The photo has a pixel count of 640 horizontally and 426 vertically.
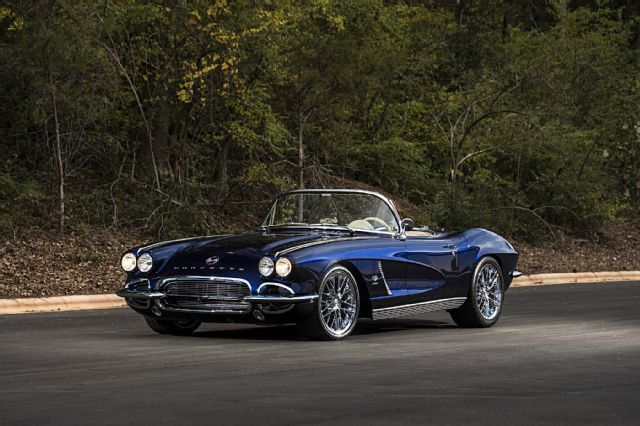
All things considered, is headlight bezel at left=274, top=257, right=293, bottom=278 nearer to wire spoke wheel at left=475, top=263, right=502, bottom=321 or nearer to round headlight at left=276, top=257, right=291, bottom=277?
round headlight at left=276, top=257, right=291, bottom=277

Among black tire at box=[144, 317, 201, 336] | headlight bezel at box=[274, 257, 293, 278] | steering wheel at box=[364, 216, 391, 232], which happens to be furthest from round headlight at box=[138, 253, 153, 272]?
steering wheel at box=[364, 216, 391, 232]

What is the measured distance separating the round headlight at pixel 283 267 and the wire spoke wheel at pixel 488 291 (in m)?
3.21

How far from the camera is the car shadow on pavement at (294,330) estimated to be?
46.9 feet

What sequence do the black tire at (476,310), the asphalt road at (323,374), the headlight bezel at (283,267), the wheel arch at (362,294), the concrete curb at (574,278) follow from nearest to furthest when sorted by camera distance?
the asphalt road at (323,374) < the headlight bezel at (283,267) < the wheel arch at (362,294) < the black tire at (476,310) < the concrete curb at (574,278)

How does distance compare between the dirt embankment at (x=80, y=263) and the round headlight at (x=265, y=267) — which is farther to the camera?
the dirt embankment at (x=80, y=263)

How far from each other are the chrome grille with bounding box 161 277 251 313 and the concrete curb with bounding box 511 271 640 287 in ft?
40.0

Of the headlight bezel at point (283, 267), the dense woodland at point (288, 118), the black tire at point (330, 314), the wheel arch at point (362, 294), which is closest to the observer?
the headlight bezel at point (283, 267)

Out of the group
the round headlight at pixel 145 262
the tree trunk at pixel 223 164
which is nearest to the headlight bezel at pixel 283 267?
the round headlight at pixel 145 262

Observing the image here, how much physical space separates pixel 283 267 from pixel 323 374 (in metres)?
2.80

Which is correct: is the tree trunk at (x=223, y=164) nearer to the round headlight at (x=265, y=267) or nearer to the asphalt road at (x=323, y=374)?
the asphalt road at (x=323, y=374)

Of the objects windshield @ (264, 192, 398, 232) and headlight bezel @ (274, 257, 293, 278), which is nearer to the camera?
headlight bezel @ (274, 257, 293, 278)

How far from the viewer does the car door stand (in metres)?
14.8

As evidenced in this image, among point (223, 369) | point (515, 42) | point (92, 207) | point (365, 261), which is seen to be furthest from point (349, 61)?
point (223, 369)

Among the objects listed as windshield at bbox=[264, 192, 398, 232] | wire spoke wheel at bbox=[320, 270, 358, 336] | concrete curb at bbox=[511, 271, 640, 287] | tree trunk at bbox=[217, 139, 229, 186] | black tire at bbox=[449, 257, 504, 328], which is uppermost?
tree trunk at bbox=[217, 139, 229, 186]
